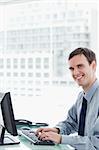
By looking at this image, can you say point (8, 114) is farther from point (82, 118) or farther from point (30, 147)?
point (82, 118)

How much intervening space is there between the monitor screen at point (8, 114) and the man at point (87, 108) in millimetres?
249

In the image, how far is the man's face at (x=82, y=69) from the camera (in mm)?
2221

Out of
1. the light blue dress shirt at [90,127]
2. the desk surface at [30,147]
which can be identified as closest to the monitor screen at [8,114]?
the desk surface at [30,147]

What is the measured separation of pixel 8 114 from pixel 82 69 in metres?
0.65

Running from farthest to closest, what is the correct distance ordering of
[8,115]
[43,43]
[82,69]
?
[43,43], [82,69], [8,115]

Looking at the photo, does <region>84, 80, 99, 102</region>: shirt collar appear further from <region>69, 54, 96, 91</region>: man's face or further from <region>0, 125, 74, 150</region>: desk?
<region>0, 125, 74, 150</region>: desk

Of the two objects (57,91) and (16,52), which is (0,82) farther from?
(57,91)

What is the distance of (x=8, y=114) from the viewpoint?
76.9 inches

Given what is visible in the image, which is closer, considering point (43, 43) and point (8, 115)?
point (8, 115)

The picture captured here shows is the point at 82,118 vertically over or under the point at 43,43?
under

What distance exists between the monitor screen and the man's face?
0.57 metres

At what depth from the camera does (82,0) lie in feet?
12.5

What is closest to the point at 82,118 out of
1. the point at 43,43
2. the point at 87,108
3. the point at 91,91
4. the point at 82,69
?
the point at 87,108

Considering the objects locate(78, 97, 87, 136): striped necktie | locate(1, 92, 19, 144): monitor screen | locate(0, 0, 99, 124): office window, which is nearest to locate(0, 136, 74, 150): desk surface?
locate(1, 92, 19, 144): monitor screen
